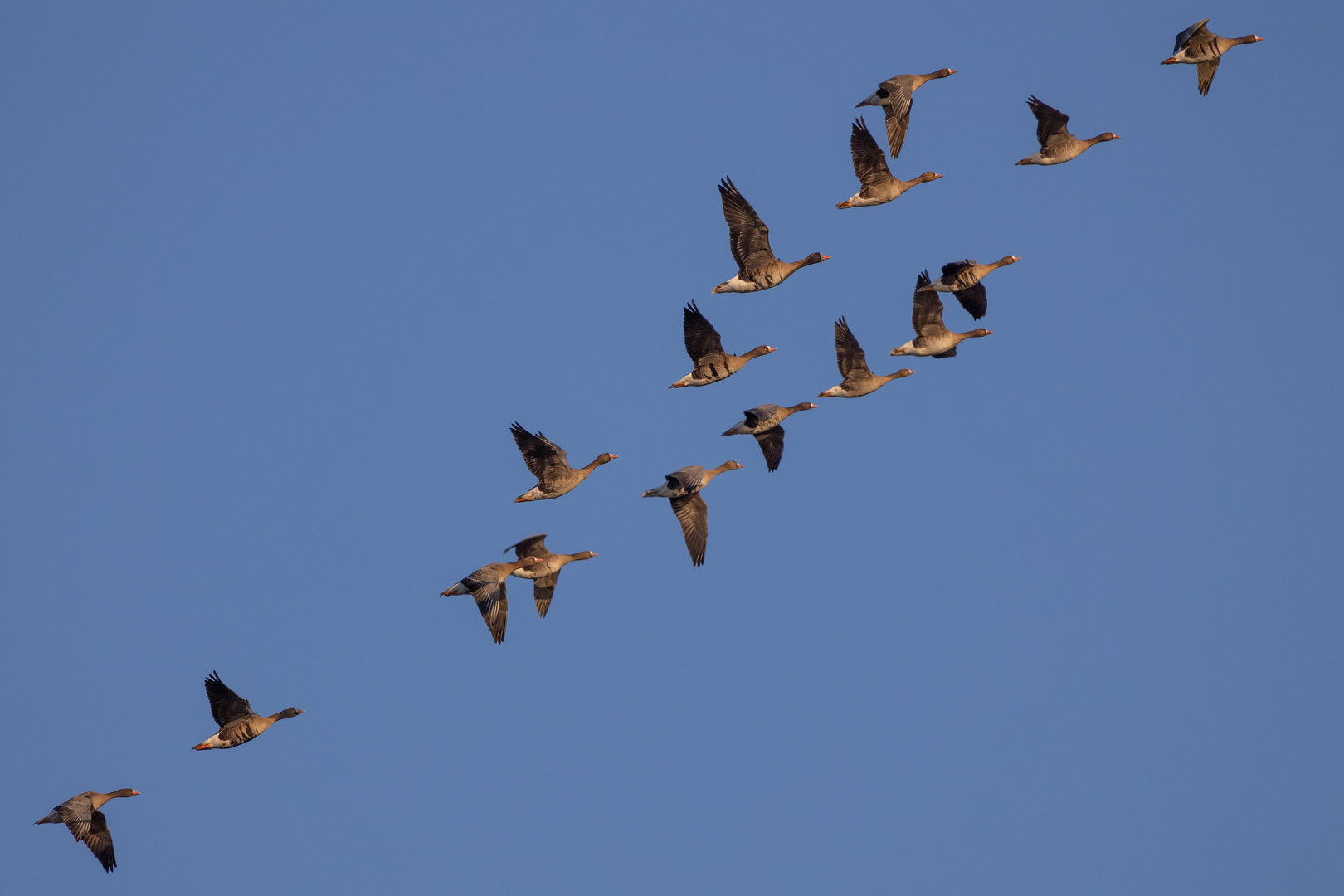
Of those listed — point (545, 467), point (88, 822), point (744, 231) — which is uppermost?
point (744, 231)

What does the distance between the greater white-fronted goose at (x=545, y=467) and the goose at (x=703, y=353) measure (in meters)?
3.12

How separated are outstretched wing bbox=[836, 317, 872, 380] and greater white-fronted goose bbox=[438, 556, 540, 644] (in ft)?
32.0

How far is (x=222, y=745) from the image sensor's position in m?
34.8

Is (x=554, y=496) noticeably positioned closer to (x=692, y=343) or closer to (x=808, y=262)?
(x=692, y=343)

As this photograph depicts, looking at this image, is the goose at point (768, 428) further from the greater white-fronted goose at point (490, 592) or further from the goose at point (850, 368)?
the greater white-fronted goose at point (490, 592)

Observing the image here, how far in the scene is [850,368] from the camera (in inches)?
1484

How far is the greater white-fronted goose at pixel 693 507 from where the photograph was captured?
35.7 meters

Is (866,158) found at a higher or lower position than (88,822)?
higher

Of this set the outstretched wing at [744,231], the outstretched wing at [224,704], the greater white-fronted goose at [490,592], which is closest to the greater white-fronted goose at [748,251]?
the outstretched wing at [744,231]

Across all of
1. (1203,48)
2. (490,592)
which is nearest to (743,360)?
(490,592)

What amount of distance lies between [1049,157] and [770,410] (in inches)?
375

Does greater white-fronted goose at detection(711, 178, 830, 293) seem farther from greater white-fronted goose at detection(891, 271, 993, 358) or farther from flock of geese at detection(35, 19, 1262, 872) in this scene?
greater white-fronted goose at detection(891, 271, 993, 358)

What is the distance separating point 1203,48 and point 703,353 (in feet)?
46.0

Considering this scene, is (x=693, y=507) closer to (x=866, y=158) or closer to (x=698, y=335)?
(x=698, y=335)
